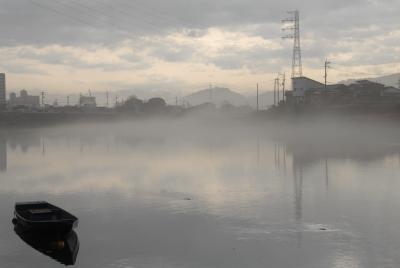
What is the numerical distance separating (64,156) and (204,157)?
465 inches

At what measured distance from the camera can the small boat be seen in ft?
44.3

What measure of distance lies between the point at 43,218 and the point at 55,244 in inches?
67.9

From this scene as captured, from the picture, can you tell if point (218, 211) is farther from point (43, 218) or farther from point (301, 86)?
point (301, 86)

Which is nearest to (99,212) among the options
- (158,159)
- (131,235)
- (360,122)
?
(131,235)

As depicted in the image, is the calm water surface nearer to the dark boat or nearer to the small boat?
the dark boat

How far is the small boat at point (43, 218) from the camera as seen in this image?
1349 cm

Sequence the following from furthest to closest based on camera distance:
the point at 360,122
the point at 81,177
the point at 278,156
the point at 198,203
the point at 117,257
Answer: the point at 360,122 → the point at 278,156 → the point at 81,177 → the point at 198,203 → the point at 117,257

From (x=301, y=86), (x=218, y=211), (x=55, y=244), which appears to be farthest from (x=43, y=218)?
(x=301, y=86)

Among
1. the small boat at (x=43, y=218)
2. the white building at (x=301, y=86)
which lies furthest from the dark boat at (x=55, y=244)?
the white building at (x=301, y=86)

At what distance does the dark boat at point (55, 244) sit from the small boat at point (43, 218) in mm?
164

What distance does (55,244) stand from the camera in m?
13.2

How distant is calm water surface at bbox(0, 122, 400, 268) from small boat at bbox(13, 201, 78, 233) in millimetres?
536

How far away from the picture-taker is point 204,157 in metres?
38.6

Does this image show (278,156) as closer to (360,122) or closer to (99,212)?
(99,212)
